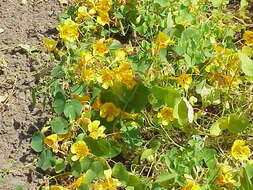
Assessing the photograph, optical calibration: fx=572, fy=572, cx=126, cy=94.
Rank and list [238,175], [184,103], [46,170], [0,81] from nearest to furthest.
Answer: [238,175], [184,103], [46,170], [0,81]

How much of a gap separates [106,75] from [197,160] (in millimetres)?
447

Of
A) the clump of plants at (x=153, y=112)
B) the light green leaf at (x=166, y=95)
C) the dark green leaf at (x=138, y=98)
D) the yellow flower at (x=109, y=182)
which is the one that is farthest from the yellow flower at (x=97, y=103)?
the yellow flower at (x=109, y=182)

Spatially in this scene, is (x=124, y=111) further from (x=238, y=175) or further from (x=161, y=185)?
(x=238, y=175)

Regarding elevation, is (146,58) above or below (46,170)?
above

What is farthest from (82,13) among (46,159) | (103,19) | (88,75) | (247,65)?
(247,65)

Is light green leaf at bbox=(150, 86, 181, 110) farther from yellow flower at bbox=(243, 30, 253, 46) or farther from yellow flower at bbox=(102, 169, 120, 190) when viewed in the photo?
yellow flower at bbox=(243, 30, 253, 46)

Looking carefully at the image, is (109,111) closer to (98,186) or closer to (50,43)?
(98,186)

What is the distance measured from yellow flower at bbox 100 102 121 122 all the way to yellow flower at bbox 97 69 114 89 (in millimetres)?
81

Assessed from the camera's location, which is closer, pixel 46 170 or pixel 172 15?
pixel 46 170

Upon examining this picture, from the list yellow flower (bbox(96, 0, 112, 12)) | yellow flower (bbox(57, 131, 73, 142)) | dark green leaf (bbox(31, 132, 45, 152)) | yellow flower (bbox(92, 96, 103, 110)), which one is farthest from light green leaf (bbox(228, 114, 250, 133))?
yellow flower (bbox(96, 0, 112, 12))

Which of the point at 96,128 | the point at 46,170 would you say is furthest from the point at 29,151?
the point at 96,128

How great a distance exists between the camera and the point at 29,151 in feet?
7.43

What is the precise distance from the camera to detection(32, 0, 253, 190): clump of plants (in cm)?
195

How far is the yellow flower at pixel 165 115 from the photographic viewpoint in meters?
2.06
